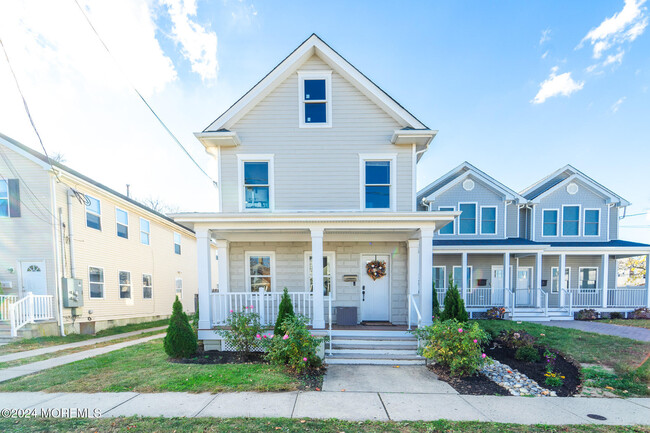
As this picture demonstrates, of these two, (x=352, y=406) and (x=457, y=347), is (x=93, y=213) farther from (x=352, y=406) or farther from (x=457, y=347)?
(x=457, y=347)

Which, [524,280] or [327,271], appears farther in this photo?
[524,280]

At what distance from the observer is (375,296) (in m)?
8.31

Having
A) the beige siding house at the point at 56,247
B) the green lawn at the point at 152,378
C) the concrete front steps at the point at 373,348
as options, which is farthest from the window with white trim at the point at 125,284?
the concrete front steps at the point at 373,348

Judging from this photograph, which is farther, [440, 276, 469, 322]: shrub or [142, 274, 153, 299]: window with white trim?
[142, 274, 153, 299]: window with white trim

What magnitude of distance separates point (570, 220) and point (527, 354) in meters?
10.1

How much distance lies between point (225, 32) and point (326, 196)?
22.2 ft

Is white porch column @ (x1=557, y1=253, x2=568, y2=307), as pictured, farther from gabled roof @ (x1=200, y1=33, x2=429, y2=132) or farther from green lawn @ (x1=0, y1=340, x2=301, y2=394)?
green lawn @ (x1=0, y1=340, x2=301, y2=394)

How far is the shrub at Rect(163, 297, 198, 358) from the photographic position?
6.01 m

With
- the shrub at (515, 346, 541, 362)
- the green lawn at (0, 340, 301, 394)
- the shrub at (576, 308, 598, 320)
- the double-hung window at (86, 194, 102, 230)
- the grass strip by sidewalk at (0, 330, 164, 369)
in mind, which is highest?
the double-hung window at (86, 194, 102, 230)

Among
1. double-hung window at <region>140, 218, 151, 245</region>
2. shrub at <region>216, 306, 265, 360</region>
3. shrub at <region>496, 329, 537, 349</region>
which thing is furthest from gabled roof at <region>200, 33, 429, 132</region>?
double-hung window at <region>140, 218, 151, 245</region>

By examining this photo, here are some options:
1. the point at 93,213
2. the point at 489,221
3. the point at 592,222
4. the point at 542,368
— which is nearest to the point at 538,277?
the point at 489,221

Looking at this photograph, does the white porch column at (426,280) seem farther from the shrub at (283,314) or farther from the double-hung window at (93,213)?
the double-hung window at (93,213)

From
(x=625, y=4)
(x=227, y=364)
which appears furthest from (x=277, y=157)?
(x=625, y=4)

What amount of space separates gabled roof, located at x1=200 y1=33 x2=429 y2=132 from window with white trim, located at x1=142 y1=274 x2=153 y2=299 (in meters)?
9.85
